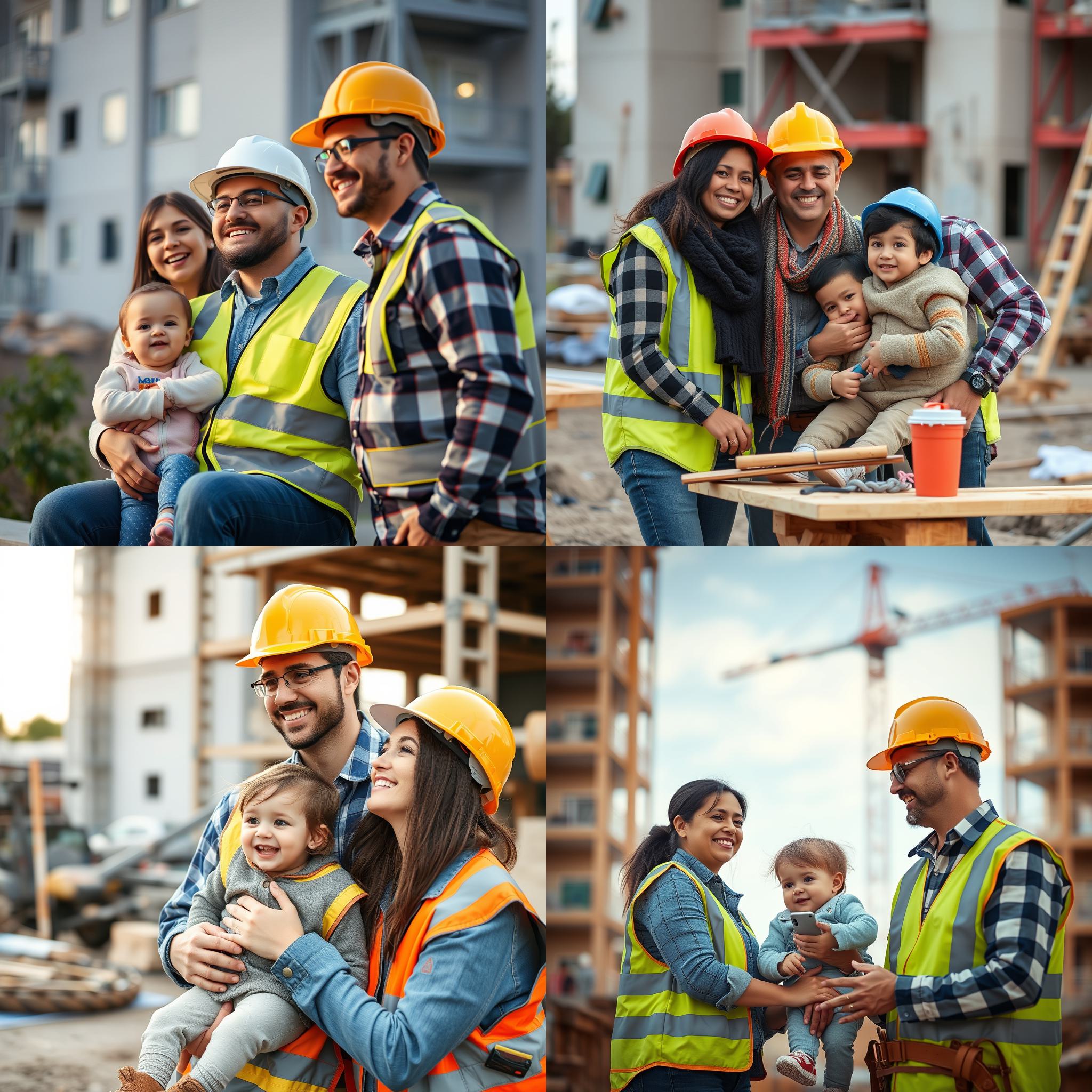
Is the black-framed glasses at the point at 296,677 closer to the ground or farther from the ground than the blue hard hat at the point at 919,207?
closer to the ground

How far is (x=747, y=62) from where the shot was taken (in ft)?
77.1

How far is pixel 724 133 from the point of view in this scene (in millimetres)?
4656

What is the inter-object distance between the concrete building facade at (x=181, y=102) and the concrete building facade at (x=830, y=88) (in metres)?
3.52

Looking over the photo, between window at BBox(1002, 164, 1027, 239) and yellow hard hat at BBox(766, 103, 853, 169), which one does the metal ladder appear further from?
yellow hard hat at BBox(766, 103, 853, 169)

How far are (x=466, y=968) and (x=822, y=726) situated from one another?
1.73 m

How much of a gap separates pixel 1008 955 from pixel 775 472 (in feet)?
5.30

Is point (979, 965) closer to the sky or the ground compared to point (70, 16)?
closer to the ground

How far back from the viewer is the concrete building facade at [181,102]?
56.4 ft

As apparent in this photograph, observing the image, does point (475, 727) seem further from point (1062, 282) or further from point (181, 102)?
point (1062, 282)

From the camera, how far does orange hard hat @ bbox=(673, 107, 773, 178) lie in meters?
4.66

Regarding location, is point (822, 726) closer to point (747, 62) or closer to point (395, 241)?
point (395, 241)

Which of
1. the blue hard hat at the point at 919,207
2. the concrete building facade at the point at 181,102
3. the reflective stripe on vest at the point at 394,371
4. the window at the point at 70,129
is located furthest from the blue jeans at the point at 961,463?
the window at the point at 70,129

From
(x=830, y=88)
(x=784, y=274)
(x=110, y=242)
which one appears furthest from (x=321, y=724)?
(x=830, y=88)

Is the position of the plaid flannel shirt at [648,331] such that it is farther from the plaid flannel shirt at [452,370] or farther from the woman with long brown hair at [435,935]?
the woman with long brown hair at [435,935]
